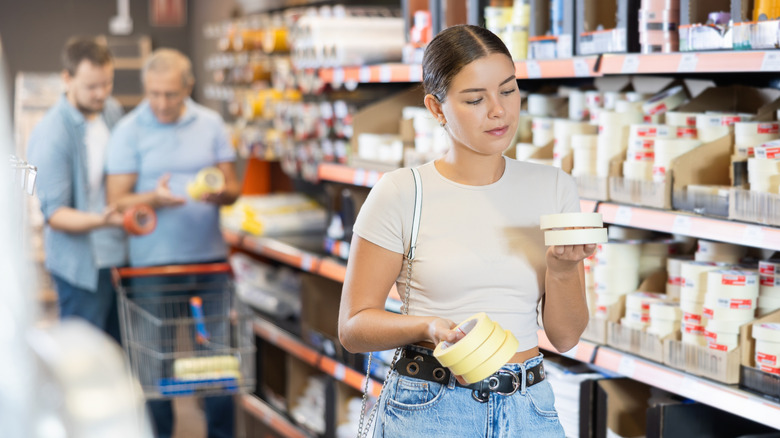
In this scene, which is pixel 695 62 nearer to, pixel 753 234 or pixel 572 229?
pixel 753 234

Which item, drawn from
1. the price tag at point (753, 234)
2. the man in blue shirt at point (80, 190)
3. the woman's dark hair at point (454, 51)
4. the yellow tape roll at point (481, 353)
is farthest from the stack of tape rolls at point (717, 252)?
the man in blue shirt at point (80, 190)

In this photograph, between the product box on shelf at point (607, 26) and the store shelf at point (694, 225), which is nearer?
the store shelf at point (694, 225)

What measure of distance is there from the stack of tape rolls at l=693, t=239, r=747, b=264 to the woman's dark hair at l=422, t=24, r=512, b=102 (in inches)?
44.5

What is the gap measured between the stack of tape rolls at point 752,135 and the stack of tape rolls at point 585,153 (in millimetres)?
488

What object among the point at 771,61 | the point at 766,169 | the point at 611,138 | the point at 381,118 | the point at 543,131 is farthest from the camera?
the point at 381,118

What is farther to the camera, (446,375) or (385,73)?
(385,73)

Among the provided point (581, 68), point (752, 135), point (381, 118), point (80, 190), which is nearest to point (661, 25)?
point (581, 68)

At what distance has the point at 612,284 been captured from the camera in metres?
2.89

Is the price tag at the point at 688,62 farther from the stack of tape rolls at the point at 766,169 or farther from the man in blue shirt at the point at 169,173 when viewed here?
the man in blue shirt at the point at 169,173

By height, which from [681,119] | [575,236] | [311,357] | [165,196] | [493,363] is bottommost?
[311,357]

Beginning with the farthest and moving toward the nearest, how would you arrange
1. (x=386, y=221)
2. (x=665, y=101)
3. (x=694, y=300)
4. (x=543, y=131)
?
(x=543, y=131) → (x=665, y=101) → (x=694, y=300) → (x=386, y=221)

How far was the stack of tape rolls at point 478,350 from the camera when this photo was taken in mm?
1649

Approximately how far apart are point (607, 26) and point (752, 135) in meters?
0.62

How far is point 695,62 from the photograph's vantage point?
2.43m
